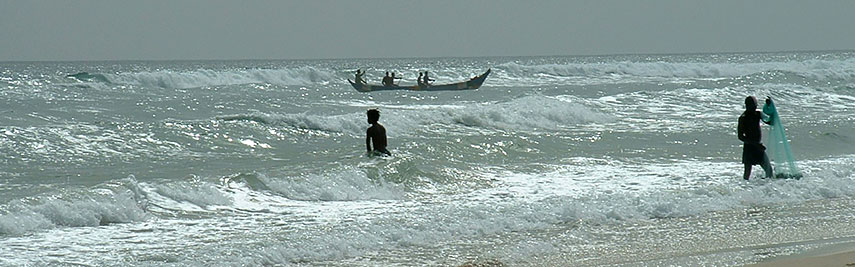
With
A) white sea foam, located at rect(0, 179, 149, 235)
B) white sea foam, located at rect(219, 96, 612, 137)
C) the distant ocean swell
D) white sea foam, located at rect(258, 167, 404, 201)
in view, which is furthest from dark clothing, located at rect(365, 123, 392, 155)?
the distant ocean swell

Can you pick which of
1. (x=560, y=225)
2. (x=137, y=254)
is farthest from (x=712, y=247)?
(x=137, y=254)

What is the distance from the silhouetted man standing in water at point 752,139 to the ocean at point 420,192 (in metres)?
0.22

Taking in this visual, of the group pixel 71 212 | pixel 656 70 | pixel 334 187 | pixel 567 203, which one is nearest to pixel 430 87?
pixel 334 187

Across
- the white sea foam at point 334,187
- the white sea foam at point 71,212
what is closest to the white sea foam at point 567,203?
the white sea foam at point 334,187

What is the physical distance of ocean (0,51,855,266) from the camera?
7.79 meters

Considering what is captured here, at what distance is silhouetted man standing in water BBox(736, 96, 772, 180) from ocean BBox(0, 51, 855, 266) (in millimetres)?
219

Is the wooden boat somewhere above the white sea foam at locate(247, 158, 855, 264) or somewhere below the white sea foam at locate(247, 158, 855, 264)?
below

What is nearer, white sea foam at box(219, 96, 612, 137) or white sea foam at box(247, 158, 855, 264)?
white sea foam at box(247, 158, 855, 264)

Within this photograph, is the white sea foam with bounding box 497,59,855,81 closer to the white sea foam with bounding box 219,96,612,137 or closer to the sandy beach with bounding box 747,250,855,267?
the white sea foam with bounding box 219,96,612,137

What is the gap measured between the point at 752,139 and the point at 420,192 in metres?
3.81

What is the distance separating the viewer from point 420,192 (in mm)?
11570

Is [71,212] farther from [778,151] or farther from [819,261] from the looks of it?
[778,151]

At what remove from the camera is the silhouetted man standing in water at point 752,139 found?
38.5ft

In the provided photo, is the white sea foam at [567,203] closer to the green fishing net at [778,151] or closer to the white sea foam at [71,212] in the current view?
the green fishing net at [778,151]
